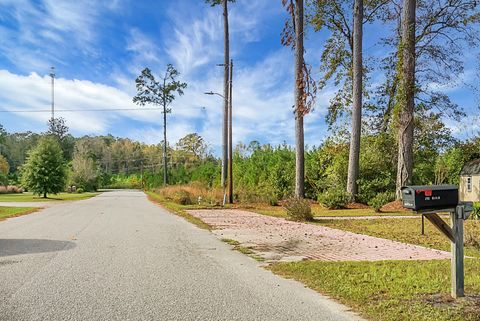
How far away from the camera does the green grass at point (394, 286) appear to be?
14.5ft

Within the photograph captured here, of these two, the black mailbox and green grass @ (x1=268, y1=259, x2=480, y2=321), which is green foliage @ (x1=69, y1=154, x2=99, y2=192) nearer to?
green grass @ (x1=268, y1=259, x2=480, y2=321)

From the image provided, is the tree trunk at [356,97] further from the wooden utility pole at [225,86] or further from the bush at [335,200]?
the wooden utility pole at [225,86]

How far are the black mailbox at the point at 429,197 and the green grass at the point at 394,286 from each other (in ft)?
3.44

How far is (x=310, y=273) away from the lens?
21.3 feet

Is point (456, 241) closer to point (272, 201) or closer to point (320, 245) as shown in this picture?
point (320, 245)

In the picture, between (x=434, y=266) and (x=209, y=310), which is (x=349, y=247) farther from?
(x=209, y=310)

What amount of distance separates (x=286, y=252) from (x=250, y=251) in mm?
727

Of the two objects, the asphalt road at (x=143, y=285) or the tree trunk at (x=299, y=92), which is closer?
the asphalt road at (x=143, y=285)

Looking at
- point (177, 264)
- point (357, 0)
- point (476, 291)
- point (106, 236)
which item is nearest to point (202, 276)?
point (177, 264)

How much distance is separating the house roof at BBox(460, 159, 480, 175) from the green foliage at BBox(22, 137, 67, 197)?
32353 millimetres

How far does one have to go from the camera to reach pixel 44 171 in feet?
127

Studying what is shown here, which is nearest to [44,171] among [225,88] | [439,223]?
[225,88]

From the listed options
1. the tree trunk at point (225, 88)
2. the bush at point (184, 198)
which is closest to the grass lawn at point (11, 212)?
the bush at point (184, 198)

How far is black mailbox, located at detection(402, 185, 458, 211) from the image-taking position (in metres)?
4.32
